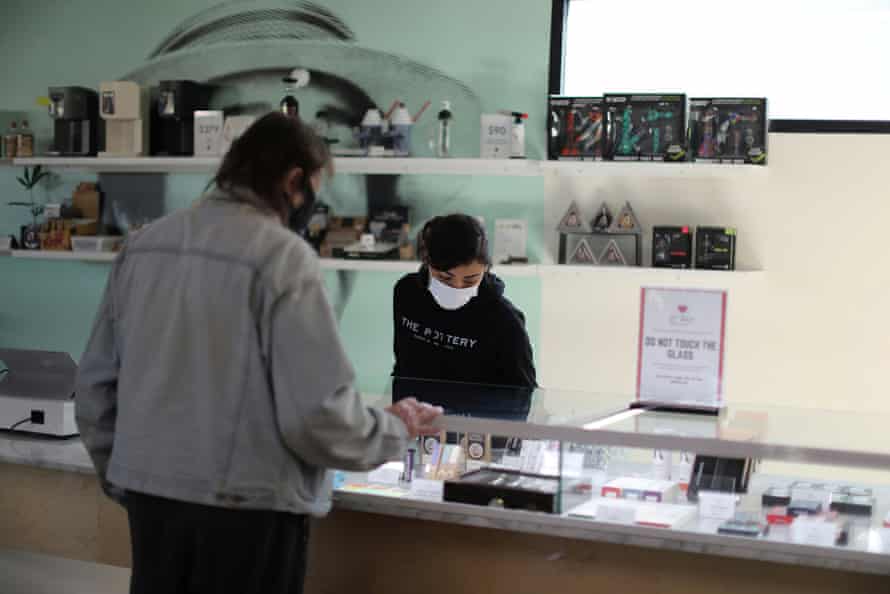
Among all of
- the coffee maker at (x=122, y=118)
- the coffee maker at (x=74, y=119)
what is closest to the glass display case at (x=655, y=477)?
the coffee maker at (x=122, y=118)

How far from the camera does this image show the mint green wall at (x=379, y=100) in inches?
199

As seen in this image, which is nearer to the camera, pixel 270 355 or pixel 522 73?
pixel 270 355

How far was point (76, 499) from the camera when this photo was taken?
2.97 meters

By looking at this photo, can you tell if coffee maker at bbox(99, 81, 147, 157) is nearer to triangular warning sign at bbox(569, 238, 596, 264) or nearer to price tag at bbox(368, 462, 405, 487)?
triangular warning sign at bbox(569, 238, 596, 264)

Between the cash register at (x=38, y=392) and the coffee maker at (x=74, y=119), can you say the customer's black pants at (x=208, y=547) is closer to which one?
the cash register at (x=38, y=392)

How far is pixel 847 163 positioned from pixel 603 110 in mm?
1065

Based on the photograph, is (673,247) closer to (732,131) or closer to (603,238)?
(603,238)

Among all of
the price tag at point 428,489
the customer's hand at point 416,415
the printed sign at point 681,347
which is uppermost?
the printed sign at point 681,347

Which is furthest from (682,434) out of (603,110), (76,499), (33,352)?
(603,110)

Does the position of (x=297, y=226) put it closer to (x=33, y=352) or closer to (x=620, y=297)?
(x=33, y=352)

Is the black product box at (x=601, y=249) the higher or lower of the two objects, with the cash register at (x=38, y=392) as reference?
higher

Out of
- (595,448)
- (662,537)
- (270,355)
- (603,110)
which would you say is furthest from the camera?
(603,110)

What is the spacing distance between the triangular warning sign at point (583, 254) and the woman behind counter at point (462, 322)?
1243 millimetres

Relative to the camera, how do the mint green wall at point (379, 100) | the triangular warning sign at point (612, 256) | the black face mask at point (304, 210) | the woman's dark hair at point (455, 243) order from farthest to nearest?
1. the mint green wall at point (379, 100)
2. the triangular warning sign at point (612, 256)
3. the woman's dark hair at point (455, 243)
4. the black face mask at point (304, 210)
